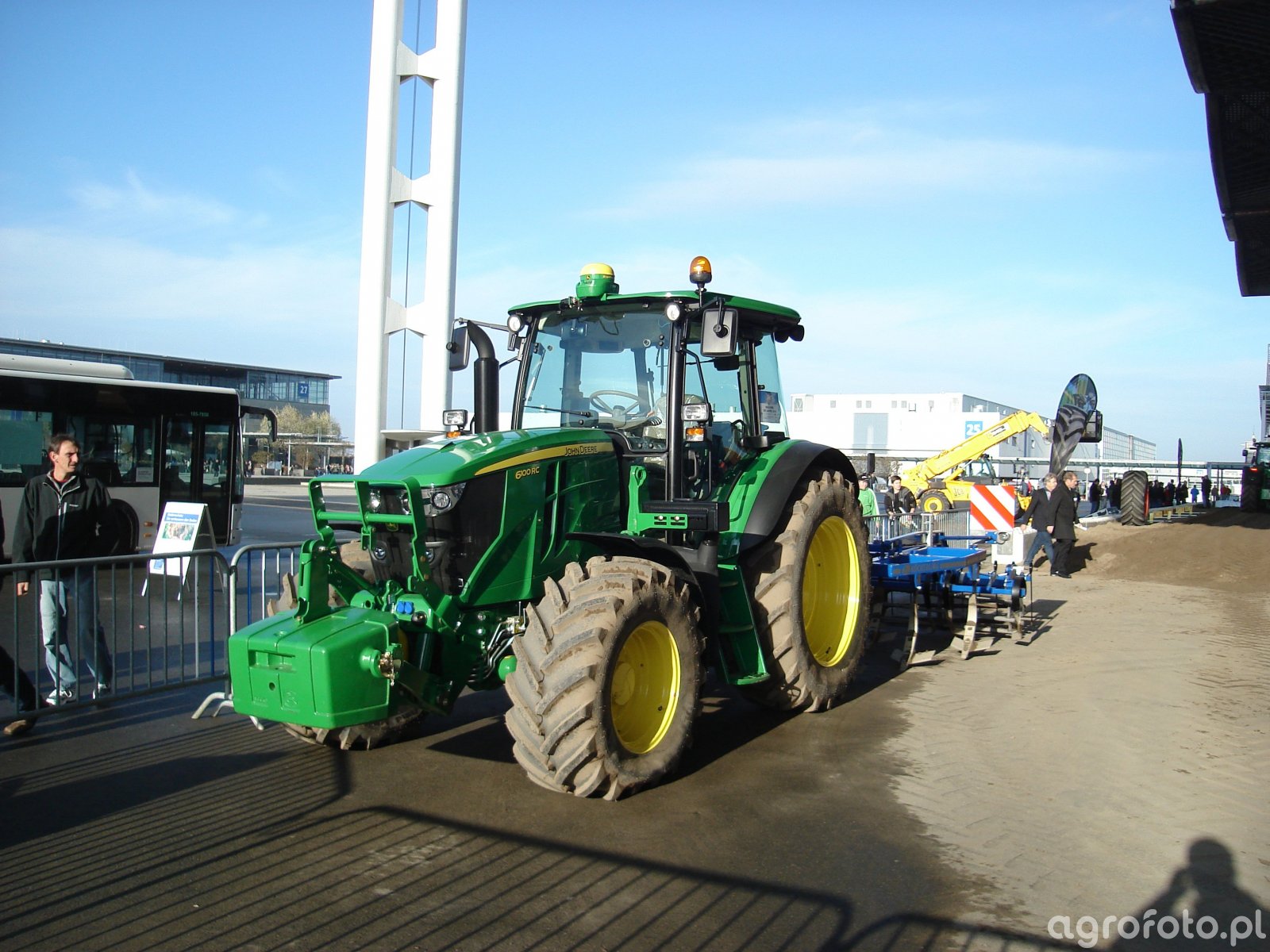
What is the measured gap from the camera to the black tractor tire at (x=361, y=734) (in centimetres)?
552

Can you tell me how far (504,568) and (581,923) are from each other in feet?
6.72

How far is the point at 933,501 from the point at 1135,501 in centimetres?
493

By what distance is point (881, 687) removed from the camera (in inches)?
297

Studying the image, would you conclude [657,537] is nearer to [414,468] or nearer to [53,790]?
[414,468]

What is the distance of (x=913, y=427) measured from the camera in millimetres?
55812

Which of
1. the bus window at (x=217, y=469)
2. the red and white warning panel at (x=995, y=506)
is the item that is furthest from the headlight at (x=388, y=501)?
the bus window at (x=217, y=469)

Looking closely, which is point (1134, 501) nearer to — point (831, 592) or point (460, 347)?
point (831, 592)

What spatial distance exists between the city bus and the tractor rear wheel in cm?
2013

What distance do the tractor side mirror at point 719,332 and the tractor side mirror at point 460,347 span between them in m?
1.69

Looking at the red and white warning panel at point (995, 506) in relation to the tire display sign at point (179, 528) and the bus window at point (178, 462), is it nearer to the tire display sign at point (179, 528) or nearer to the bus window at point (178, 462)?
the tire display sign at point (179, 528)

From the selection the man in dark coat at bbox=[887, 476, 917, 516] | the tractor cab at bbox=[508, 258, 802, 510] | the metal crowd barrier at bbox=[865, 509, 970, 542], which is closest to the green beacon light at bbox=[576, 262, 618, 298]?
the tractor cab at bbox=[508, 258, 802, 510]

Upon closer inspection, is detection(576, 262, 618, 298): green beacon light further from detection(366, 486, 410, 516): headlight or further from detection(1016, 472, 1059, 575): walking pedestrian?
detection(1016, 472, 1059, 575): walking pedestrian

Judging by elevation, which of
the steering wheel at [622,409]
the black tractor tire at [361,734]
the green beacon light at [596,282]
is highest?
the green beacon light at [596,282]

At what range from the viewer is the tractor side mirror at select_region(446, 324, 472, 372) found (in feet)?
20.8
